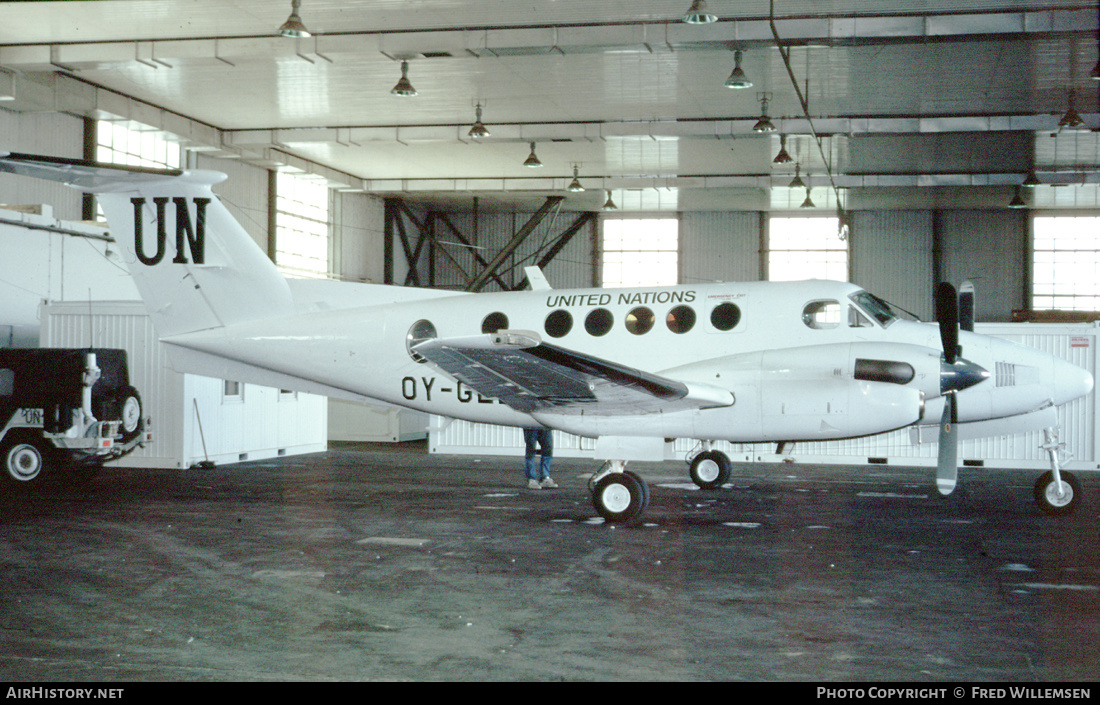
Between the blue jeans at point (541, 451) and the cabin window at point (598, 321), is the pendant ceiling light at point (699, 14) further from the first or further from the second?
the blue jeans at point (541, 451)

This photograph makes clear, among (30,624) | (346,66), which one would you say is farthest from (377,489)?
(346,66)

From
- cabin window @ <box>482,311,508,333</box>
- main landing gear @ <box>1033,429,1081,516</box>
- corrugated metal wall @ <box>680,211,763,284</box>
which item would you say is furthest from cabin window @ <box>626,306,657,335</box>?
corrugated metal wall @ <box>680,211,763,284</box>

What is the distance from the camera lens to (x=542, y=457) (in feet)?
48.0

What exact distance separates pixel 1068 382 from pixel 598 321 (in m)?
5.99


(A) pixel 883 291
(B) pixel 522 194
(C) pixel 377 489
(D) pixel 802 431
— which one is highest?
(B) pixel 522 194

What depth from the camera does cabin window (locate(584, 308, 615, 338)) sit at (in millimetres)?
11938

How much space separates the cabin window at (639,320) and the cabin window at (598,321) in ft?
0.74

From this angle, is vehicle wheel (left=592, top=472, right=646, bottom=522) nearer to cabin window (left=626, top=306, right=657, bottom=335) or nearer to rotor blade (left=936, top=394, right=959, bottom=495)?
cabin window (left=626, top=306, right=657, bottom=335)

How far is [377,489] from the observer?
48.4 ft

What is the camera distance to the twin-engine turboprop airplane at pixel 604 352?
10.2m

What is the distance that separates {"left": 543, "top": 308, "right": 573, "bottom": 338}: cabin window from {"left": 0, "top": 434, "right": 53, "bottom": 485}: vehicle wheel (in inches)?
317

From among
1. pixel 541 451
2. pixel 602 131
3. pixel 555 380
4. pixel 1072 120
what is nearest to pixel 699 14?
pixel 555 380
